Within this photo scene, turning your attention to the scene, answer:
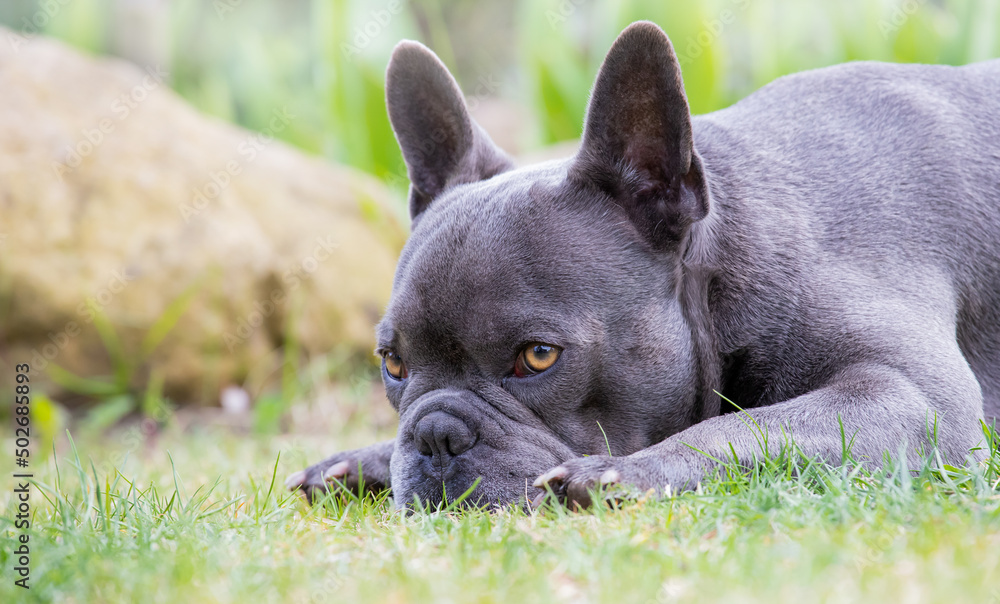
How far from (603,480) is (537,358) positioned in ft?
1.85

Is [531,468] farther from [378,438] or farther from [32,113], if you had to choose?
[32,113]

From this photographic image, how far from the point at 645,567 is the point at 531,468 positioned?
0.89 meters

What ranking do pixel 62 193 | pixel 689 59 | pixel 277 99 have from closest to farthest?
1. pixel 62 193
2. pixel 689 59
3. pixel 277 99

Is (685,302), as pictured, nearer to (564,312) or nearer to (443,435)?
(564,312)

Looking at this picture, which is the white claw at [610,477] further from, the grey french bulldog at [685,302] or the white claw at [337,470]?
the white claw at [337,470]

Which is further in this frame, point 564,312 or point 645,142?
point 645,142

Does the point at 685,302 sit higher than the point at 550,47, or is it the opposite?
the point at 685,302

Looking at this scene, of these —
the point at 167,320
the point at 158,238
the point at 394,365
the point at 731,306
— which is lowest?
the point at 167,320

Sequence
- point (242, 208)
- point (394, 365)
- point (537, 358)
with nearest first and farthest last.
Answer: point (537, 358)
point (394, 365)
point (242, 208)

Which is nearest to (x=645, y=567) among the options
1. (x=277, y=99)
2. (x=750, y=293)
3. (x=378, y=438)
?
(x=750, y=293)

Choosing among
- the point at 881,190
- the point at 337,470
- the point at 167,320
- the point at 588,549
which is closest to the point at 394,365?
the point at 337,470

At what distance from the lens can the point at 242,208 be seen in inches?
281

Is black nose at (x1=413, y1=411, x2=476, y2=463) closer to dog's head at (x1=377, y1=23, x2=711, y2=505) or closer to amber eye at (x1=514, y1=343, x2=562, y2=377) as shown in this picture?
dog's head at (x1=377, y1=23, x2=711, y2=505)

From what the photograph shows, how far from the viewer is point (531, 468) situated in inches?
109
